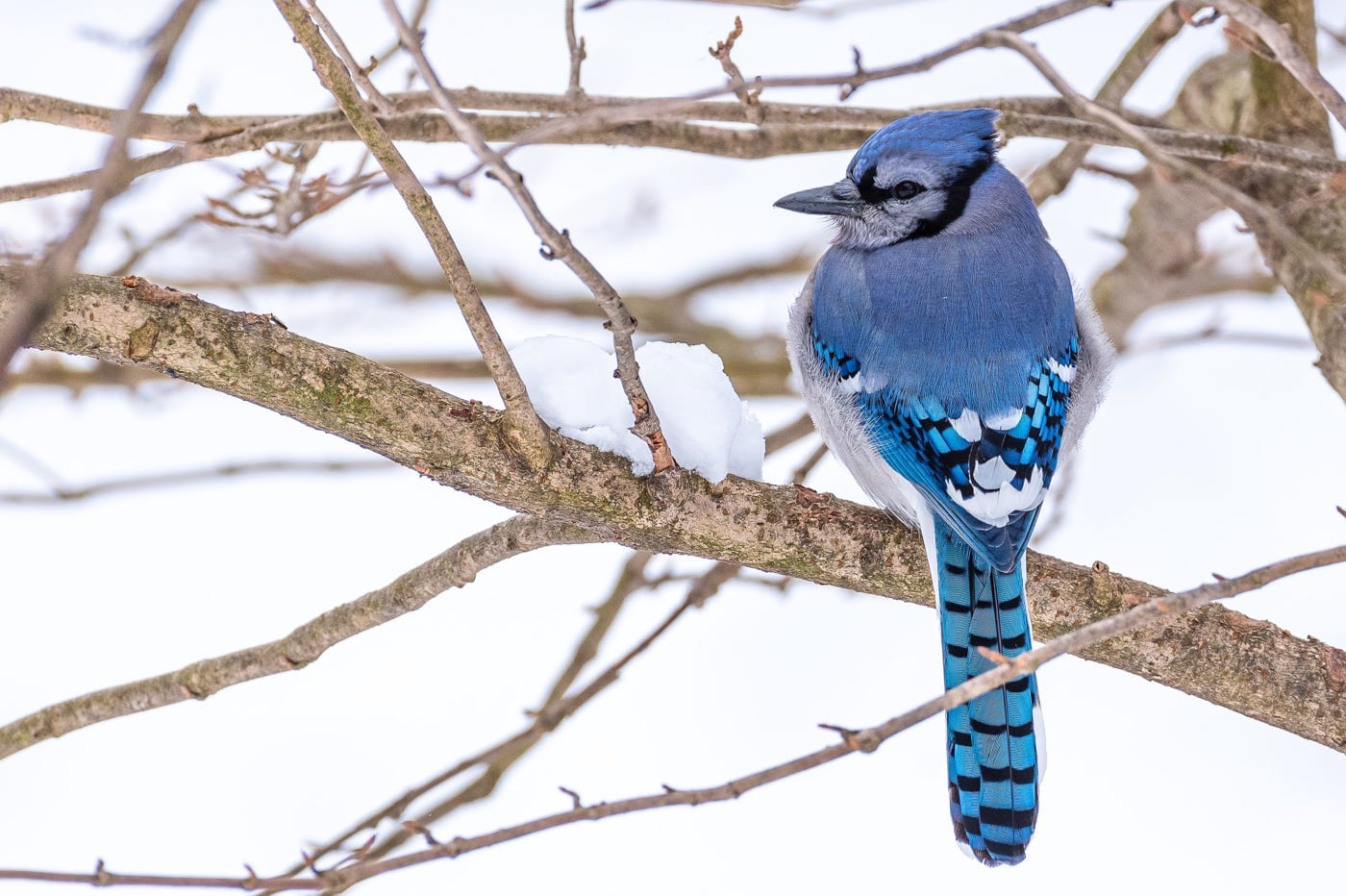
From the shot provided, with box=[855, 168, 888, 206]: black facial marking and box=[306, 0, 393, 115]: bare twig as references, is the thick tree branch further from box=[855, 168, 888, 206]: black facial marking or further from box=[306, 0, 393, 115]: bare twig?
box=[855, 168, 888, 206]: black facial marking

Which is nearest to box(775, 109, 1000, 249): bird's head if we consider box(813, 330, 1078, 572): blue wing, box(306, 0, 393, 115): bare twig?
box(813, 330, 1078, 572): blue wing

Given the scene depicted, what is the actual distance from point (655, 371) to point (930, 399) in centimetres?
52

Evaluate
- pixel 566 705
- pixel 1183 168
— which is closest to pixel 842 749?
pixel 1183 168

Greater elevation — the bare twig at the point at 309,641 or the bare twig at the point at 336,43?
the bare twig at the point at 336,43

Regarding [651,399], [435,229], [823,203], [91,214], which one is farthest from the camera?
[823,203]

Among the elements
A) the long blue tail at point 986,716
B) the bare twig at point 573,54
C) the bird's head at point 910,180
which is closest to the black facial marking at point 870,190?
the bird's head at point 910,180

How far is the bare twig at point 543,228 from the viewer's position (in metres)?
1.15

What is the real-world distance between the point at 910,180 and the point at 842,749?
1.60 meters

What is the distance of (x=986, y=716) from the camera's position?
2.07 m

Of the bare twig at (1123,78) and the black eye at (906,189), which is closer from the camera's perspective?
the black eye at (906,189)

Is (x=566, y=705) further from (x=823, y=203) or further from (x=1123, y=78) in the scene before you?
(x=1123, y=78)

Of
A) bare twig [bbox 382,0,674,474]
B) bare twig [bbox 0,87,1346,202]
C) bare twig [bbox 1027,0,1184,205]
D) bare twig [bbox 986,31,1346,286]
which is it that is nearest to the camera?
bare twig [bbox 382,0,674,474]

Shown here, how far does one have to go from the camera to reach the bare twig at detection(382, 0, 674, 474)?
115 cm

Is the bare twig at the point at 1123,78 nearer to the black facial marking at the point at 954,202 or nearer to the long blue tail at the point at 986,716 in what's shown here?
the black facial marking at the point at 954,202
